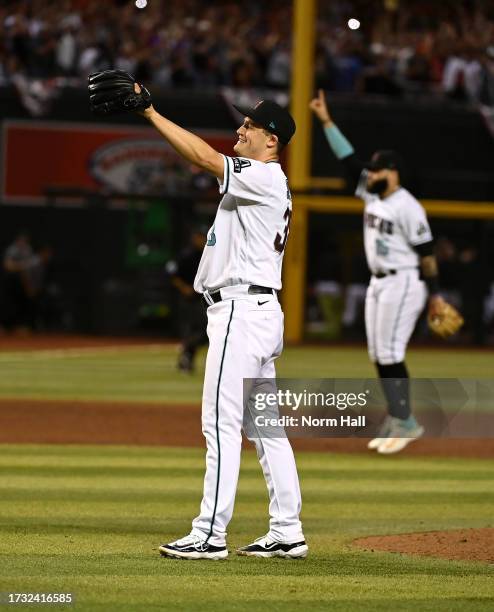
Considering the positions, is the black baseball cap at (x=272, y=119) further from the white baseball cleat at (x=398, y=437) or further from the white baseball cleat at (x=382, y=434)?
the white baseball cleat at (x=382, y=434)

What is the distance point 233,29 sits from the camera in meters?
23.5

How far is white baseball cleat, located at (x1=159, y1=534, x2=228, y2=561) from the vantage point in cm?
557

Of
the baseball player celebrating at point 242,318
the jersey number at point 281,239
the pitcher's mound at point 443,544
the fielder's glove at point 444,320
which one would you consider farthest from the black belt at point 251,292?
the fielder's glove at point 444,320

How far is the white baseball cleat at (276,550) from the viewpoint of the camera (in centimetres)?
577

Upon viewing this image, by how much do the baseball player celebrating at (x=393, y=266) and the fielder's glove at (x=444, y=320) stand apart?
0.93 m

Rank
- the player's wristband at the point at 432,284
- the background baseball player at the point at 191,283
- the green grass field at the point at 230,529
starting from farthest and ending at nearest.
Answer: the background baseball player at the point at 191,283 < the player's wristband at the point at 432,284 < the green grass field at the point at 230,529

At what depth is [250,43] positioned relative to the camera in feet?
76.9

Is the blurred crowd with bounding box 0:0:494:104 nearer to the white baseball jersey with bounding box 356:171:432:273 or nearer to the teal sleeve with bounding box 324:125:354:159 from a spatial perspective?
the teal sleeve with bounding box 324:125:354:159

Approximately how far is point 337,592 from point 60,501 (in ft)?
8.58

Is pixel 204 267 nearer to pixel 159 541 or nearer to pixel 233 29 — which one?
pixel 159 541

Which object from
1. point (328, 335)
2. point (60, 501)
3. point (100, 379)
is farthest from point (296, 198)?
point (60, 501)

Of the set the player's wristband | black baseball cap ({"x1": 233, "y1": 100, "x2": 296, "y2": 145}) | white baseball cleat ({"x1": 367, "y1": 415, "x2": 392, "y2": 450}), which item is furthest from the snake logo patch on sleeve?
white baseball cleat ({"x1": 367, "y1": 415, "x2": 392, "y2": 450})

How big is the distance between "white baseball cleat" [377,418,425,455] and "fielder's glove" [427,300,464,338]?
49.0 inches

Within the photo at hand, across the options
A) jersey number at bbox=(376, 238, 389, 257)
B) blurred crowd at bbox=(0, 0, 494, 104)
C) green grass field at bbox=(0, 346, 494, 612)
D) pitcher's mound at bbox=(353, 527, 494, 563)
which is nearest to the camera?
green grass field at bbox=(0, 346, 494, 612)
